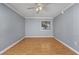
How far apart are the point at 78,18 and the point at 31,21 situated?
18.9 ft

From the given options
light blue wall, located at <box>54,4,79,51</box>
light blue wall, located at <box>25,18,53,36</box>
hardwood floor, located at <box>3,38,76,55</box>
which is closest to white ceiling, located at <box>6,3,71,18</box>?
light blue wall, located at <box>54,4,79,51</box>

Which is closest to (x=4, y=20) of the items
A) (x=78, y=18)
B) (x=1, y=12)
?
(x=1, y=12)

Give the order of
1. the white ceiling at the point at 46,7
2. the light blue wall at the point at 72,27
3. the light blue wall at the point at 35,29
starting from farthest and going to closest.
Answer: the light blue wall at the point at 35,29 < the white ceiling at the point at 46,7 < the light blue wall at the point at 72,27

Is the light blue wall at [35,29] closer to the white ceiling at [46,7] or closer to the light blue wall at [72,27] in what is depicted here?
the white ceiling at [46,7]

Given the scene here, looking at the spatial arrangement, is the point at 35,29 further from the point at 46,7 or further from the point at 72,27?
the point at 72,27

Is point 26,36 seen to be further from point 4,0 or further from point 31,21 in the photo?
point 4,0

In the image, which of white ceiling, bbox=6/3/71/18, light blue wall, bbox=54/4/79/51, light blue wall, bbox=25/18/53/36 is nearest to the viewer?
light blue wall, bbox=54/4/79/51

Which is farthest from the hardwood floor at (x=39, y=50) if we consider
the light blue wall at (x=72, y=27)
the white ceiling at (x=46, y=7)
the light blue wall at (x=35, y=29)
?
the light blue wall at (x=35, y=29)

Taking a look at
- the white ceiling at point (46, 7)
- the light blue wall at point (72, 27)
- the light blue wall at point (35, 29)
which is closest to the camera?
the light blue wall at point (72, 27)

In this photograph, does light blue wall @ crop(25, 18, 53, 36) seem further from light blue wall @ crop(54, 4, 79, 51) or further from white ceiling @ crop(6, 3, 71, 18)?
light blue wall @ crop(54, 4, 79, 51)

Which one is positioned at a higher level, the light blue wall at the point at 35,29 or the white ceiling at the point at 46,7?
the white ceiling at the point at 46,7

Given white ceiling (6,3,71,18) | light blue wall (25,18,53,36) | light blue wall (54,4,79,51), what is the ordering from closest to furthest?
light blue wall (54,4,79,51) → white ceiling (6,3,71,18) → light blue wall (25,18,53,36)

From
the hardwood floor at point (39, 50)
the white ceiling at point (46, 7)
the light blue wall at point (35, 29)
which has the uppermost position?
the white ceiling at point (46, 7)

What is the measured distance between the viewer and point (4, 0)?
1070 millimetres
